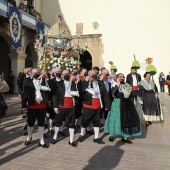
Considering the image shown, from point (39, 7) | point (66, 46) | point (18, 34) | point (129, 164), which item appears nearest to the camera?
point (129, 164)

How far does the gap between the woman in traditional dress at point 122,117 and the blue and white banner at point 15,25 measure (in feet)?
33.0

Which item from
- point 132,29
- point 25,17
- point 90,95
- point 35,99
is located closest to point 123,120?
point 90,95

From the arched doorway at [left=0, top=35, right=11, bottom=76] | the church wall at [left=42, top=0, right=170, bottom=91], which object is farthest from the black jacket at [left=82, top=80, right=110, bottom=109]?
the arched doorway at [left=0, top=35, right=11, bottom=76]

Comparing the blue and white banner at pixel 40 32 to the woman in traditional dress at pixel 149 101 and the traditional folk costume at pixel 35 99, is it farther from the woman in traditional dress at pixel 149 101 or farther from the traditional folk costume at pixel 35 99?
the traditional folk costume at pixel 35 99

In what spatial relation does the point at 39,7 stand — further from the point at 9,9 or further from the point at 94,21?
the point at 9,9

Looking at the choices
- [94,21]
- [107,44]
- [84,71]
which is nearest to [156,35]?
[107,44]

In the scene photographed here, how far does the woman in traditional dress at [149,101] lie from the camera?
297 inches

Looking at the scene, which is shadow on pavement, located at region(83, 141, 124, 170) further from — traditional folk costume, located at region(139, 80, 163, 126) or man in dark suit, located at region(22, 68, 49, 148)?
traditional folk costume, located at region(139, 80, 163, 126)

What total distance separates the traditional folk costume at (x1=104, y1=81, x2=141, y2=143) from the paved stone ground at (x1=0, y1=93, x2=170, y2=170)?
0.26 meters

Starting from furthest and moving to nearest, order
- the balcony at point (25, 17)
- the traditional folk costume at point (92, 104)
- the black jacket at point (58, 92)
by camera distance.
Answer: the balcony at point (25, 17) < the traditional folk costume at point (92, 104) < the black jacket at point (58, 92)

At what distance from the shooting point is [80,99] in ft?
19.7

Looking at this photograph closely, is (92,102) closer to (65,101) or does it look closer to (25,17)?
(65,101)

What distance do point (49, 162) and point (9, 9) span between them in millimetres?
11457

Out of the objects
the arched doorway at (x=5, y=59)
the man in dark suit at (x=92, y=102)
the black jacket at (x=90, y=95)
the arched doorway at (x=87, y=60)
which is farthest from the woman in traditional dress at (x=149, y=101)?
the arched doorway at (x=5, y=59)
